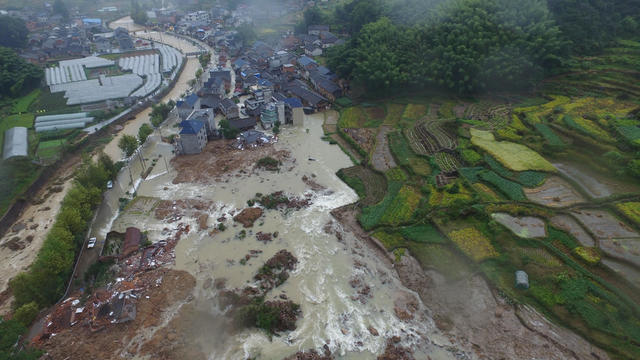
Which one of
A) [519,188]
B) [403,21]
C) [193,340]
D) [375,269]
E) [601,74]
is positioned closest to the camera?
[193,340]

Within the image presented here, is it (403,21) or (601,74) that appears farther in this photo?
(403,21)

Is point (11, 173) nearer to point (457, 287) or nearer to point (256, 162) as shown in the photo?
point (256, 162)

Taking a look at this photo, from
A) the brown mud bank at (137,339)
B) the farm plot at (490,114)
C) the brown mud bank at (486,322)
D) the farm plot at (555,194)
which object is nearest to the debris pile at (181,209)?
the brown mud bank at (137,339)

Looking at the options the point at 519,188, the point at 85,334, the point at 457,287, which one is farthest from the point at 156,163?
A: the point at 519,188

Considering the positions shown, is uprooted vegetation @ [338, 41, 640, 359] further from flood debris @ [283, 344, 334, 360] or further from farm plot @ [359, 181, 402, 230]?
flood debris @ [283, 344, 334, 360]

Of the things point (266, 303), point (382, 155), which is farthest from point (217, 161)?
point (266, 303)

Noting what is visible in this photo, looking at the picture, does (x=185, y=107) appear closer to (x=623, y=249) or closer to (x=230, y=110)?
(x=230, y=110)

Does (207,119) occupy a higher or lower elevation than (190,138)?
higher
